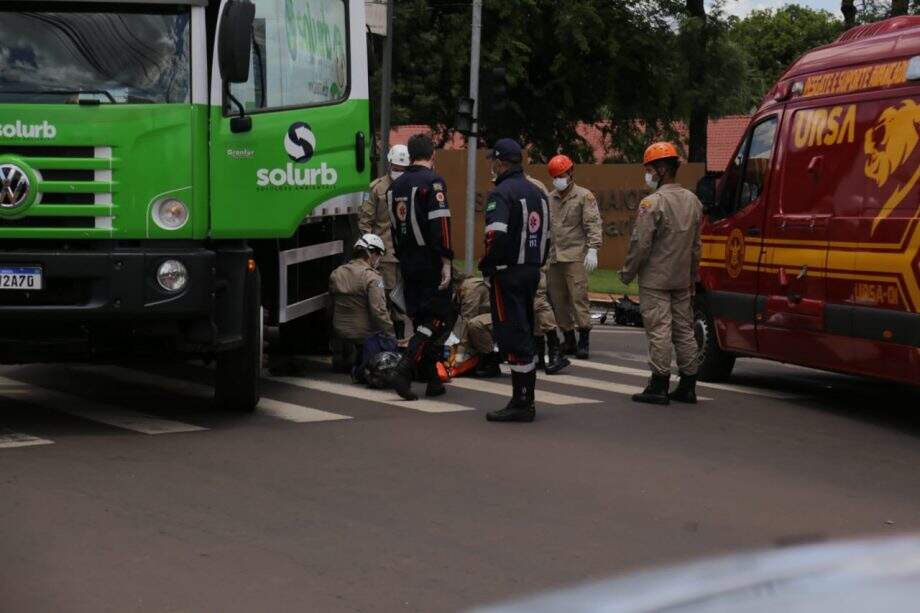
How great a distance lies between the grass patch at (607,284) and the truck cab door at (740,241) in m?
10.1

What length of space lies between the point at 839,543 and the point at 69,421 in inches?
306

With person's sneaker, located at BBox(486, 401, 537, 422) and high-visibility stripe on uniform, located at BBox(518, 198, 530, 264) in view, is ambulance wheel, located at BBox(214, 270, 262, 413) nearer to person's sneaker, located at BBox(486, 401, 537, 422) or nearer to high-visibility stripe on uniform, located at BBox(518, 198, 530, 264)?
person's sneaker, located at BBox(486, 401, 537, 422)

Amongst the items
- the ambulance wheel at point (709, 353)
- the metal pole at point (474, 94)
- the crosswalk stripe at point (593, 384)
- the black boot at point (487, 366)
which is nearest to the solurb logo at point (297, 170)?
the black boot at point (487, 366)

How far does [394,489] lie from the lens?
7605 mm

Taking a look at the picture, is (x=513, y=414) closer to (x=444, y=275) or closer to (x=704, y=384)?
(x=444, y=275)

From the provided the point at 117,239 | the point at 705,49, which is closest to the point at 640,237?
the point at 117,239

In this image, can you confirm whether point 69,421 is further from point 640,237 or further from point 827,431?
point 827,431

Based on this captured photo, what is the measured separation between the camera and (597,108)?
3578cm

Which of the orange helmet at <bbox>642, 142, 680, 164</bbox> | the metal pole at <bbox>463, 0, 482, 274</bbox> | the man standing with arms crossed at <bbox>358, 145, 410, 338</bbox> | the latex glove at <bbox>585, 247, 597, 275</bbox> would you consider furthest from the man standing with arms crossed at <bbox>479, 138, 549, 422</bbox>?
the metal pole at <bbox>463, 0, 482, 274</bbox>

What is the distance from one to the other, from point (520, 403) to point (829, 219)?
2373 millimetres

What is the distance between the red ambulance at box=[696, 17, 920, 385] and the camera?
9.53 metres

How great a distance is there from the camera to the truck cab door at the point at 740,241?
1136 centimetres

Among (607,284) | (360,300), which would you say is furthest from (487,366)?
(607,284)

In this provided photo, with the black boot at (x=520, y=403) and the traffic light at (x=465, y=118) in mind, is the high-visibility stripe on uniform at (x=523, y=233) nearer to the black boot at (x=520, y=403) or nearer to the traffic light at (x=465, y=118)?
the black boot at (x=520, y=403)
